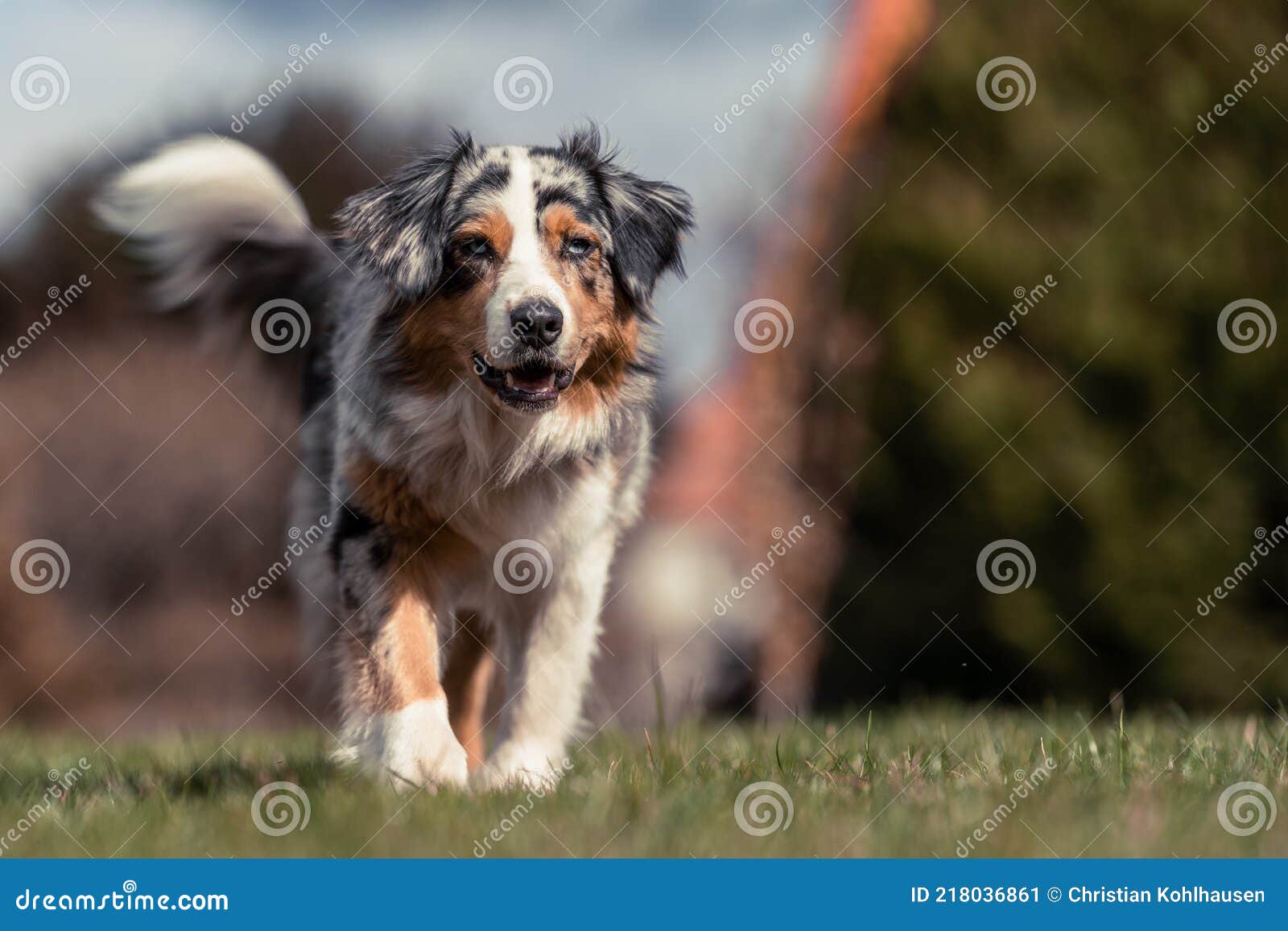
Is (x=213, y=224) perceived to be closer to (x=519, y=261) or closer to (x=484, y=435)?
(x=484, y=435)

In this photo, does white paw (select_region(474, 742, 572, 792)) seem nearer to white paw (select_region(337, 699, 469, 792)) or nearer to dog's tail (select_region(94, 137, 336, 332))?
white paw (select_region(337, 699, 469, 792))

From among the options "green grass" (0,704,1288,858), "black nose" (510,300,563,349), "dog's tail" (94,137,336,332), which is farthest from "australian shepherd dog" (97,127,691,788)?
"dog's tail" (94,137,336,332)

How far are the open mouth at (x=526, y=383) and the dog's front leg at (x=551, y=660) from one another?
763 mm

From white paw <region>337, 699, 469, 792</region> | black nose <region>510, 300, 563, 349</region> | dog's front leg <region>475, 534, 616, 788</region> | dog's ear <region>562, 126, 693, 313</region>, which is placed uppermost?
dog's ear <region>562, 126, 693, 313</region>

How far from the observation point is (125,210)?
18.9ft

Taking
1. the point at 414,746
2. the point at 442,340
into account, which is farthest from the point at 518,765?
the point at 442,340

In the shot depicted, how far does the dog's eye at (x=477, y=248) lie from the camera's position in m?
4.45

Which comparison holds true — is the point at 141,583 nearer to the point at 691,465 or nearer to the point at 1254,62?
the point at 691,465

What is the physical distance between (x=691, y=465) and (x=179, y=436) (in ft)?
13.3

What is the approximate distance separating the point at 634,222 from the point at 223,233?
2095mm

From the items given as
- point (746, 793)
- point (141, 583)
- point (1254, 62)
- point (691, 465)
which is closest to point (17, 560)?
point (141, 583)

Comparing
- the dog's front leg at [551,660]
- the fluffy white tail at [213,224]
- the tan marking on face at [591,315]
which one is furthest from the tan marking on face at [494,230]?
the fluffy white tail at [213,224]

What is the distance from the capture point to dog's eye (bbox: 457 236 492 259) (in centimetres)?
445

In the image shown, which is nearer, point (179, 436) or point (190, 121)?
point (190, 121)
